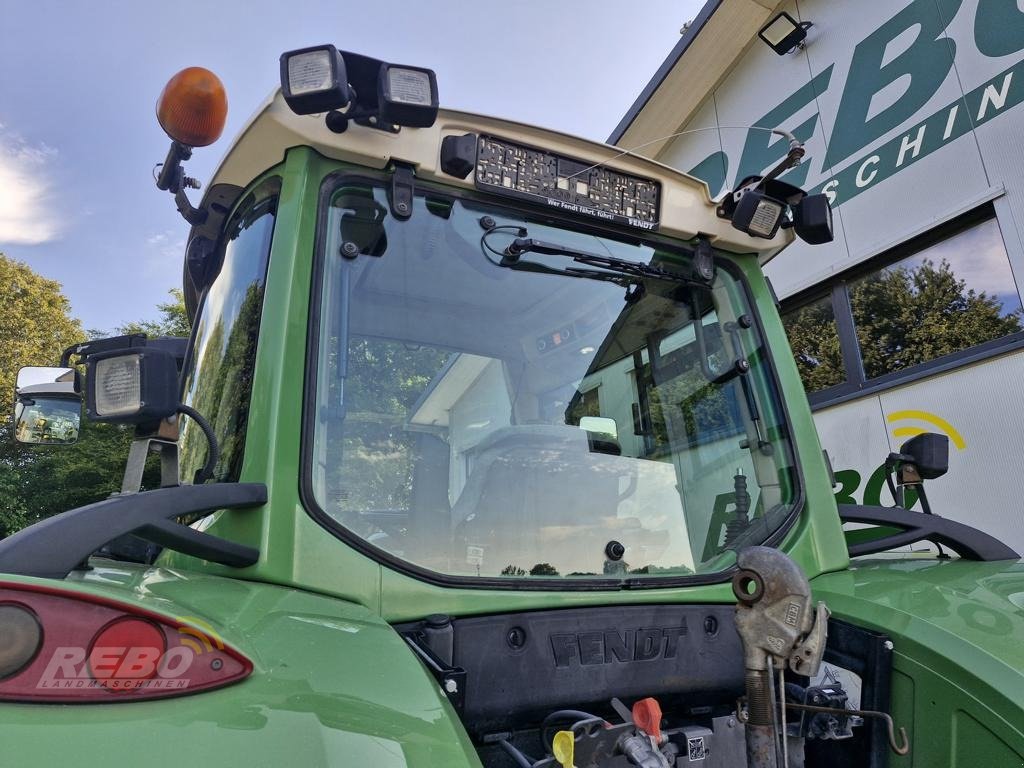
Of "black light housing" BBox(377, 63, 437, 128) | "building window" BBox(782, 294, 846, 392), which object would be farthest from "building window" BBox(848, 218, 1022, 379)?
"black light housing" BBox(377, 63, 437, 128)

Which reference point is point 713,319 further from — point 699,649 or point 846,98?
point 846,98

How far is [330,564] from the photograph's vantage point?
141 cm

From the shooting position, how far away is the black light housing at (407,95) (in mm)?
1594

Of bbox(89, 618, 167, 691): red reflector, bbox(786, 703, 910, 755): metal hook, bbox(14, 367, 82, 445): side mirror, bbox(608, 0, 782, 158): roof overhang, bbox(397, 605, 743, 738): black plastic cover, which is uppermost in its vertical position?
bbox(608, 0, 782, 158): roof overhang

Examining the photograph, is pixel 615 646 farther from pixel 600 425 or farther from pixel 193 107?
pixel 193 107

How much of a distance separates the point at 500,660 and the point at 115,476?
69.2ft

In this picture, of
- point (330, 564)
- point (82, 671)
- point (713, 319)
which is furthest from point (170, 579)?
point (713, 319)

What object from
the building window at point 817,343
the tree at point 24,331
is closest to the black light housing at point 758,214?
the building window at point 817,343

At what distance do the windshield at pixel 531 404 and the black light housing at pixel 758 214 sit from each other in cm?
16

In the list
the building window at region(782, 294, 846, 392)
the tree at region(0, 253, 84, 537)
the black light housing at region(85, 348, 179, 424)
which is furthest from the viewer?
the tree at region(0, 253, 84, 537)

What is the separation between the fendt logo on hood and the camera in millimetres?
1504

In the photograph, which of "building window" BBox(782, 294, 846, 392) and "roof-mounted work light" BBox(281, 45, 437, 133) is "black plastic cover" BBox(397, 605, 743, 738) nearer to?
"roof-mounted work light" BBox(281, 45, 437, 133)

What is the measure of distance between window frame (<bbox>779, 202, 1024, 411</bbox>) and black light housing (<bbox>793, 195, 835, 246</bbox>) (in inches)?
99.0

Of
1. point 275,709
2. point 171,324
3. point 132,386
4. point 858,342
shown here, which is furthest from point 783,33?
point 171,324
